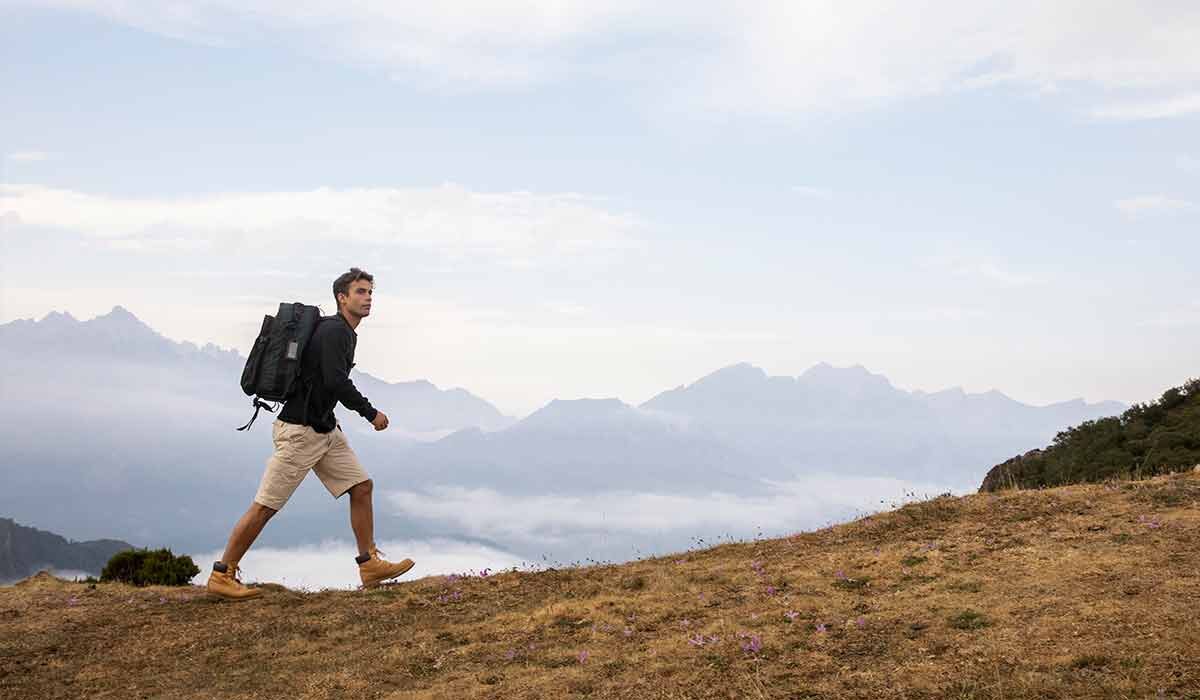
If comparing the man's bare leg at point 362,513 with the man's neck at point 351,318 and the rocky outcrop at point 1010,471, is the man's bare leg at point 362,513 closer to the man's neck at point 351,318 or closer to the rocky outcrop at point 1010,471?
the man's neck at point 351,318

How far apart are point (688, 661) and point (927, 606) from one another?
2.40 metres

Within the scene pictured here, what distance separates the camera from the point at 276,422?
37.3 feet

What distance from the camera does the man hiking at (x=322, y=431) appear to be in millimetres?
11062

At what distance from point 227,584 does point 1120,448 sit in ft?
55.9

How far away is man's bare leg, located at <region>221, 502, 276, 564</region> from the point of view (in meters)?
11.0

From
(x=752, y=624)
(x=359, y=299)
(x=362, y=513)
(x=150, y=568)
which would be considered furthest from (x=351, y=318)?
(x=150, y=568)

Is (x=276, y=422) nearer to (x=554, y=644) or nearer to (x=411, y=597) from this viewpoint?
(x=411, y=597)

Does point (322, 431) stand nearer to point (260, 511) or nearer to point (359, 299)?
point (260, 511)

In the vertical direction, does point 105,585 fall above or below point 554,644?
above

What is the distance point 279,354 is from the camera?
36.1ft

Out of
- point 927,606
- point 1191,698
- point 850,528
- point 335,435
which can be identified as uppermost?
point 335,435

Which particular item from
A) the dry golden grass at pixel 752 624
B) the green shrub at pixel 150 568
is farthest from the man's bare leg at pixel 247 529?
the green shrub at pixel 150 568

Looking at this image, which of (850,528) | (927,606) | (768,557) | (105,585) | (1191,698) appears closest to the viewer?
(1191,698)

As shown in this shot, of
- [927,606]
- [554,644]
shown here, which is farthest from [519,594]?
[927,606]
